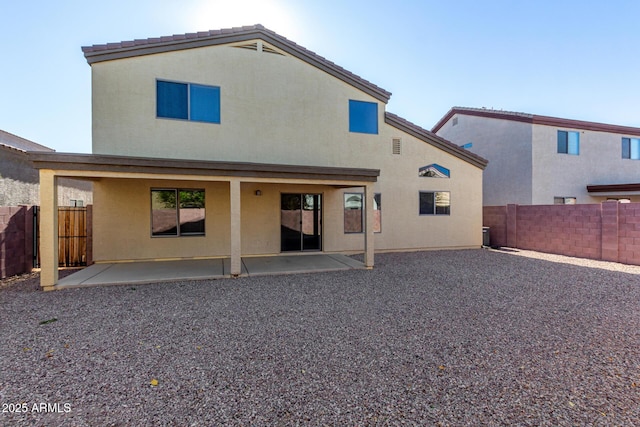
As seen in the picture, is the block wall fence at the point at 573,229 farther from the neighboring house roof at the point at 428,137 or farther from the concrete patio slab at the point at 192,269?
the concrete patio slab at the point at 192,269

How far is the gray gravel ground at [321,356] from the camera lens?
2.58 m

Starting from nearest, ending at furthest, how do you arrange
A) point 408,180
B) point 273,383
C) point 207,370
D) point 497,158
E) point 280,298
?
point 273,383, point 207,370, point 280,298, point 408,180, point 497,158

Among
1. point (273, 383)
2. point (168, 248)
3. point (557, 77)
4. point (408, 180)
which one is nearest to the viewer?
point (273, 383)

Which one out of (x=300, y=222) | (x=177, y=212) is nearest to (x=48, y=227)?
(x=177, y=212)

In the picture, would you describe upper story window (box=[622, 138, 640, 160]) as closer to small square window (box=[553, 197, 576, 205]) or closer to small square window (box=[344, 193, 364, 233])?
small square window (box=[553, 197, 576, 205])

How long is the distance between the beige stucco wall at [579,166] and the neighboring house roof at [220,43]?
9.75m

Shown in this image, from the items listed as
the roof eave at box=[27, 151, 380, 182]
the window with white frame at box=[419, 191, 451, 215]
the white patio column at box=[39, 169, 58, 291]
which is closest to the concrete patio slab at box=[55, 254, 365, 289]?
the white patio column at box=[39, 169, 58, 291]

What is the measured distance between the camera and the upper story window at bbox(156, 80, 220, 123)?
354 inches

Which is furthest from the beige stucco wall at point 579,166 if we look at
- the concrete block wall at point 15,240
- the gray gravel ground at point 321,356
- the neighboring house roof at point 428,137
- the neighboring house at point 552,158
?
the concrete block wall at point 15,240

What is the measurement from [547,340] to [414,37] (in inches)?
438

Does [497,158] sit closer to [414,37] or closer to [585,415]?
[414,37]

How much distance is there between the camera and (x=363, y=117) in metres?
11.3

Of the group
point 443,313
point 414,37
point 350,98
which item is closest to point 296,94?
point 350,98

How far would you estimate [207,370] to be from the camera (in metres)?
3.24
